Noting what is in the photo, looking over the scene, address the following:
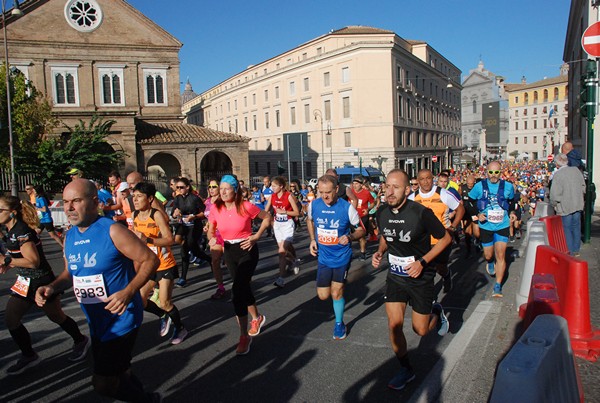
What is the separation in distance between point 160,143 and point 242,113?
41385 mm

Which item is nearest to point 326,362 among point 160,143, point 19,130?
point 19,130

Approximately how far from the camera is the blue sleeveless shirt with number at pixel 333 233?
224 inches

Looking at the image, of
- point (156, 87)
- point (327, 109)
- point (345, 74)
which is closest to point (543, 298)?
point (156, 87)

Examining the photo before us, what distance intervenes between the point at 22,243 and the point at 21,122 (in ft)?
71.4

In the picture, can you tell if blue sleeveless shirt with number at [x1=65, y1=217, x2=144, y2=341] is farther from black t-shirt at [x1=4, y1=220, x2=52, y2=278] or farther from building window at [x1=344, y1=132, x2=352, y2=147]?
building window at [x1=344, y1=132, x2=352, y2=147]

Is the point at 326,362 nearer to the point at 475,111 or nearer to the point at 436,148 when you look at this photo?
the point at 436,148

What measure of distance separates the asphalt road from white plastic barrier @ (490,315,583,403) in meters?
1.35

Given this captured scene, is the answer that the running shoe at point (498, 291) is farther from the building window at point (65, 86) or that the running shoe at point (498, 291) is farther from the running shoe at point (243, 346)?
the building window at point (65, 86)

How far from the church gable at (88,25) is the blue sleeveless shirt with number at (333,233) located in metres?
33.6

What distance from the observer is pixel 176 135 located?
104ft

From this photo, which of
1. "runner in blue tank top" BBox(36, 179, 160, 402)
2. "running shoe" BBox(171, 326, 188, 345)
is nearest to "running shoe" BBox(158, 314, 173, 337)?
"running shoe" BBox(171, 326, 188, 345)

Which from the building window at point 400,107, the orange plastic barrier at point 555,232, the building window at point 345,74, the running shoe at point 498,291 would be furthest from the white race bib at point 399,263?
the building window at point 400,107

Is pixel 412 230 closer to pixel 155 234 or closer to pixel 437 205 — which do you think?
pixel 437 205

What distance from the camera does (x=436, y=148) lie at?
68.2 metres
